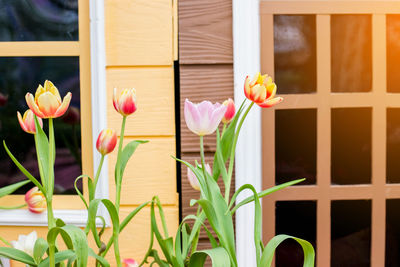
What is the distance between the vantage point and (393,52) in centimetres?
137

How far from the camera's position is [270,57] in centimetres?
135

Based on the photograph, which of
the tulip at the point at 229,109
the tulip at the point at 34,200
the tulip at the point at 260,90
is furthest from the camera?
the tulip at the point at 34,200

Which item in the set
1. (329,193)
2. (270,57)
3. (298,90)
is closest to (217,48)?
(270,57)

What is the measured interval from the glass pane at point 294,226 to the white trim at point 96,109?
54cm

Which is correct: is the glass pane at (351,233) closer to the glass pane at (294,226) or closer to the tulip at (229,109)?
the glass pane at (294,226)

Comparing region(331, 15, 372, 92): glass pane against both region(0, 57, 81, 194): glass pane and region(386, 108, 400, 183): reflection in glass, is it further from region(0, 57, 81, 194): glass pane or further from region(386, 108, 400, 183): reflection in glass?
region(0, 57, 81, 194): glass pane

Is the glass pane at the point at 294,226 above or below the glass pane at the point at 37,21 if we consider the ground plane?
below

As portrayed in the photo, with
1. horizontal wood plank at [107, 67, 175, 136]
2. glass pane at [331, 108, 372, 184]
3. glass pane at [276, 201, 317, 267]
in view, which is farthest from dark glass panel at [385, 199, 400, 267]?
horizontal wood plank at [107, 67, 175, 136]

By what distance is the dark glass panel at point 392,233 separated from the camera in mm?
1397

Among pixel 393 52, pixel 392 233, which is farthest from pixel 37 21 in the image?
pixel 392 233

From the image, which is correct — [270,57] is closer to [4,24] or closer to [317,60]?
[317,60]

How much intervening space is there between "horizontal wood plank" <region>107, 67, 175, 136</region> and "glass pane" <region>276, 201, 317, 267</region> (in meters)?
0.44

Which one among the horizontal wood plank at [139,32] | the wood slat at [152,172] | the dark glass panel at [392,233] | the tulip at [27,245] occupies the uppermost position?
the horizontal wood plank at [139,32]

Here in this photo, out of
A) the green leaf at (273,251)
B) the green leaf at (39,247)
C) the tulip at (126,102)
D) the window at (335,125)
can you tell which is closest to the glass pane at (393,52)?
the window at (335,125)
